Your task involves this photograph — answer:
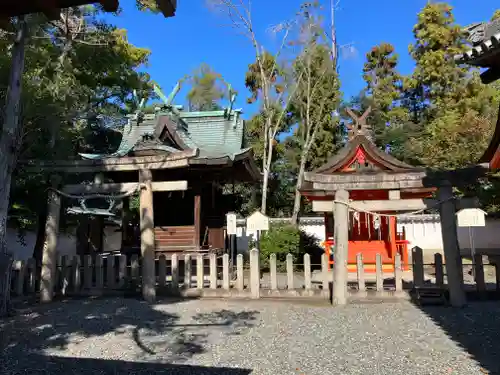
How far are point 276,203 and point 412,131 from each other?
10495mm

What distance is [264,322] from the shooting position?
640cm

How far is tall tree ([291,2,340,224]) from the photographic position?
736 inches

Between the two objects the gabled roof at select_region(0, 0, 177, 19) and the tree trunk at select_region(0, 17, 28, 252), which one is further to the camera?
the tree trunk at select_region(0, 17, 28, 252)

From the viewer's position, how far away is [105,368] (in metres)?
4.38

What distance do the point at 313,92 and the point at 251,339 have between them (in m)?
15.5

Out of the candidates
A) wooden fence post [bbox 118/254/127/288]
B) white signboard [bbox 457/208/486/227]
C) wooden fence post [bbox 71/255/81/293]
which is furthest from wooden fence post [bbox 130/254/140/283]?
white signboard [bbox 457/208/486/227]

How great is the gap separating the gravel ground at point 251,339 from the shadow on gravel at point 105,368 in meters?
0.01

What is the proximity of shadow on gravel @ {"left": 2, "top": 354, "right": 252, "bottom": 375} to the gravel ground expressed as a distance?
1 centimetres

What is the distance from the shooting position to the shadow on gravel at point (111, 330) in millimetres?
4777

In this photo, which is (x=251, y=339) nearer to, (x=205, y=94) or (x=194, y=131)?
(x=194, y=131)

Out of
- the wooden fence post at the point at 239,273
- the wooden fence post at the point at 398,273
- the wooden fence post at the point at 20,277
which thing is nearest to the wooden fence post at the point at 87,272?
the wooden fence post at the point at 20,277

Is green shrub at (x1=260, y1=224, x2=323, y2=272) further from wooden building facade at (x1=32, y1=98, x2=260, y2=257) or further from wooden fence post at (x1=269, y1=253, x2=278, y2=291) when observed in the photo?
wooden fence post at (x1=269, y1=253, x2=278, y2=291)

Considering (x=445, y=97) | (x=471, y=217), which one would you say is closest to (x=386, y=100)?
(x=445, y=97)

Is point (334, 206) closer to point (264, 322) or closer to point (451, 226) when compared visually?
point (451, 226)
